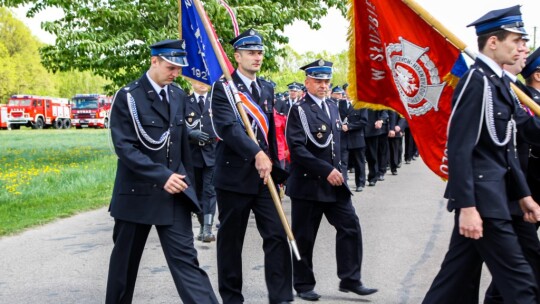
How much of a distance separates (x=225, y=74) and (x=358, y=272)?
6.32ft

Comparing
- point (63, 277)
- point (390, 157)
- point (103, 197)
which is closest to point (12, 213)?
point (103, 197)

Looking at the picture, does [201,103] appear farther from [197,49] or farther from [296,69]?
[296,69]

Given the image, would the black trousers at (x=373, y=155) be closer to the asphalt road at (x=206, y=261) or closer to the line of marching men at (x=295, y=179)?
the asphalt road at (x=206, y=261)

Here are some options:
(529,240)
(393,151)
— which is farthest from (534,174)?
(393,151)

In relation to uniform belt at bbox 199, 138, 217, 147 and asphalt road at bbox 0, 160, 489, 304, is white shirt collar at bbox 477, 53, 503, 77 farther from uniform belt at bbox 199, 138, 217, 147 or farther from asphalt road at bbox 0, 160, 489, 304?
uniform belt at bbox 199, 138, 217, 147

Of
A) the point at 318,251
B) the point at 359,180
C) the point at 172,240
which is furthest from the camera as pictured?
the point at 359,180

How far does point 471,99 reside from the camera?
3.95 meters

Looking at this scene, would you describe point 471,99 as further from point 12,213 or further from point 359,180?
A: point 359,180

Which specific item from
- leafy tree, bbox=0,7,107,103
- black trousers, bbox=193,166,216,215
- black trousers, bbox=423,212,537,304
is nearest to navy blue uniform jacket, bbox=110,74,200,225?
black trousers, bbox=423,212,537,304

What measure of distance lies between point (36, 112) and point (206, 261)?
53.6 m

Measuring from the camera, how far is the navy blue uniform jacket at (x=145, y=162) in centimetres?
463

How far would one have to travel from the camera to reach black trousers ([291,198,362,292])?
6.01 metres

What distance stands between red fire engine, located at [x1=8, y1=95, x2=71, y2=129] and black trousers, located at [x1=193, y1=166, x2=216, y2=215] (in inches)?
1983

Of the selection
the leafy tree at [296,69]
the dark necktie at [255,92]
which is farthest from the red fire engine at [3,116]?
the dark necktie at [255,92]
